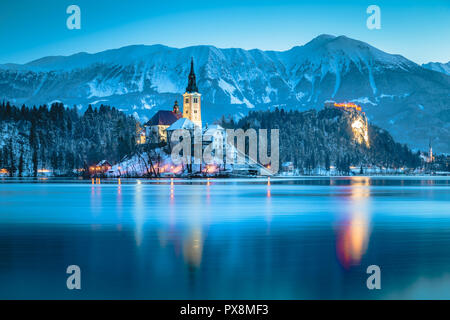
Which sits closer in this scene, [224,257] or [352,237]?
[224,257]

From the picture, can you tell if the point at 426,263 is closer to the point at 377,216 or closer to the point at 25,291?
the point at 25,291

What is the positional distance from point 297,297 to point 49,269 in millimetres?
10983

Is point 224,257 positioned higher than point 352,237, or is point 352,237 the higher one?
point 224,257

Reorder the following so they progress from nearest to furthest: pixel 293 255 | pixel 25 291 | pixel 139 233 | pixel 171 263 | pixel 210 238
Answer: pixel 25 291, pixel 171 263, pixel 293 255, pixel 210 238, pixel 139 233

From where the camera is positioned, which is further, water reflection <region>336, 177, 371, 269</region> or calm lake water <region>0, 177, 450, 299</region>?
water reflection <region>336, 177, 371, 269</region>

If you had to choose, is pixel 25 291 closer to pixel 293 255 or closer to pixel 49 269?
pixel 49 269

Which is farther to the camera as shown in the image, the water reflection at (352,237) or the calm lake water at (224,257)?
the water reflection at (352,237)

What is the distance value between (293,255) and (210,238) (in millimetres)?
7758

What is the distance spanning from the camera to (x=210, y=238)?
3200 centimetres

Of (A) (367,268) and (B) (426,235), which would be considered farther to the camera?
(B) (426,235)
